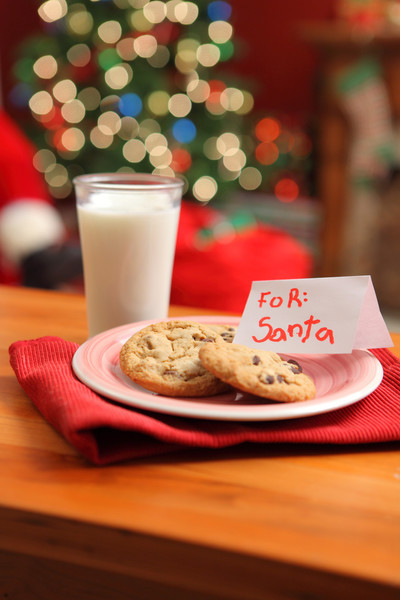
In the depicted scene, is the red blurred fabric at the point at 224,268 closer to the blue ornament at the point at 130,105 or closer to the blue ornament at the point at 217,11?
the blue ornament at the point at 130,105

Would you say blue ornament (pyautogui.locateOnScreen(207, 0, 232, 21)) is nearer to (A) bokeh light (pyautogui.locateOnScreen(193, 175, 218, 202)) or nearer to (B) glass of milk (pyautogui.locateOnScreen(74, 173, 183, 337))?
(A) bokeh light (pyautogui.locateOnScreen(193, 175, 218, 202))

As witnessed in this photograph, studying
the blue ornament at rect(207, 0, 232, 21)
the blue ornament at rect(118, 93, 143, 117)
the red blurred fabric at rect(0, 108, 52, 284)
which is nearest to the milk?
the red blurred fabric at rect(0, 108, 52, 284)

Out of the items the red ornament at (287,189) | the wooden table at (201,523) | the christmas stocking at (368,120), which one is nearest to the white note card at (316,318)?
the wooden table at (201,523)

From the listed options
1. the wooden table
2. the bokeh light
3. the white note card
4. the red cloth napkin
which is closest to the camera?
the wooden table

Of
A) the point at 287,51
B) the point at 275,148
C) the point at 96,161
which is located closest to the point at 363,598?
the point at 96,161

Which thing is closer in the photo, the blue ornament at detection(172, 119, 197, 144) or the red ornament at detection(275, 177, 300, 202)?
the blue ornament at detection(172, 119, 197, 144)

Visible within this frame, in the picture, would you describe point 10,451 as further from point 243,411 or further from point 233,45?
point 233,45

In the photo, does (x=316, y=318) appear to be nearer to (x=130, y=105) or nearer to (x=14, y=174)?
(x=14, y=174)
